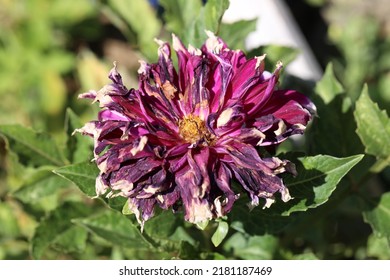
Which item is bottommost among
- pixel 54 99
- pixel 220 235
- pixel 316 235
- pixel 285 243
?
pixel 316 235

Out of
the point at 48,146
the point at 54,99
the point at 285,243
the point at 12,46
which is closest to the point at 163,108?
the point at 48,146

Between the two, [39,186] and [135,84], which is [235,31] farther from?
[135,84]

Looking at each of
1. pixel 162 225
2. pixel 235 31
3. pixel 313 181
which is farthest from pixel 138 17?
pixel 313 181

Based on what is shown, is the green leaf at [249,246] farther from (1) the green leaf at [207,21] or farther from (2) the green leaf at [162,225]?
(1) the green leaf at [207,21]

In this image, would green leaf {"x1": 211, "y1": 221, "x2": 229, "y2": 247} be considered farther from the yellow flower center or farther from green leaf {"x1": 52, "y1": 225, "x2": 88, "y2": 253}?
green leaf {"x1": 52, "y1": 225, "x2": 88, "y2": 253}

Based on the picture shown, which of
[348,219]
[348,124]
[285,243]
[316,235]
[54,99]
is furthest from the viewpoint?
[54,99]

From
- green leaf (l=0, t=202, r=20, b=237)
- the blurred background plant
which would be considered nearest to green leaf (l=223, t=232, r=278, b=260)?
the blurred background plant
